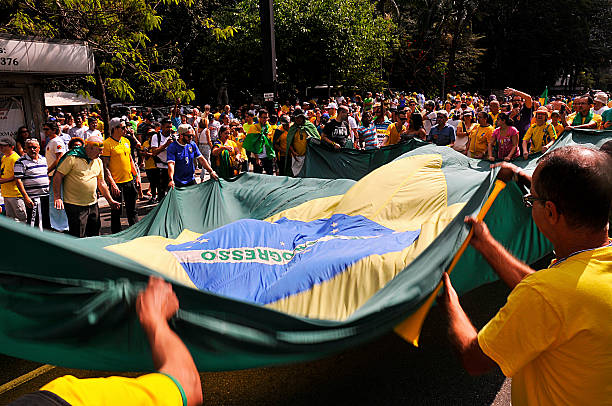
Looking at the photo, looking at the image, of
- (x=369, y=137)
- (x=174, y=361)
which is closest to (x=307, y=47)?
(x=369, y=137)

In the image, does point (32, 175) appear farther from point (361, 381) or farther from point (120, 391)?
point (120, 391)

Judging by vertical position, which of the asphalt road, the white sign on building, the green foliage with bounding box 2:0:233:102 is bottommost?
the asphalt road

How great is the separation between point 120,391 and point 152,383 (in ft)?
0.31

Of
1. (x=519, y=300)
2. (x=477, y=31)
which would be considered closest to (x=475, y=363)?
(x=519, y=300)

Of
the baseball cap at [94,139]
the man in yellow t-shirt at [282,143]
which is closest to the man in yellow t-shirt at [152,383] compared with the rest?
the baseball cap at [94,139]

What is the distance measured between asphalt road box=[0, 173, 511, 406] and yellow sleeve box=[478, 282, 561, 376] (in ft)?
7.28

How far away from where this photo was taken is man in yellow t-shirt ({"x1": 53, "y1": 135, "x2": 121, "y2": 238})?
19.8ft

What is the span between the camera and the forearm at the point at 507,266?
2.04 metres

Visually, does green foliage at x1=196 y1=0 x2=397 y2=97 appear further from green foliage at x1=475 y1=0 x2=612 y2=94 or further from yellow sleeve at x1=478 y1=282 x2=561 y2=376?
yellow sleeve at x1=478 y1=282 x2=561 y2=376

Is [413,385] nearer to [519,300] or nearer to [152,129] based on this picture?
[519,300]

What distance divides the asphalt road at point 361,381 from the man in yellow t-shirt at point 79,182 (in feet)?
7.02

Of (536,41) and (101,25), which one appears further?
(536,41)

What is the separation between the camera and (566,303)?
1.50 meters

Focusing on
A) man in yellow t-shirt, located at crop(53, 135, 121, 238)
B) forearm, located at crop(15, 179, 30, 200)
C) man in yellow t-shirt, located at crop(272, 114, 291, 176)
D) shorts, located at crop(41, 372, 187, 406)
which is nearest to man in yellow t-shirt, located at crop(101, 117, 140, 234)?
man in yellow t-shirt, located at crop(53, 135, 121, 238)
